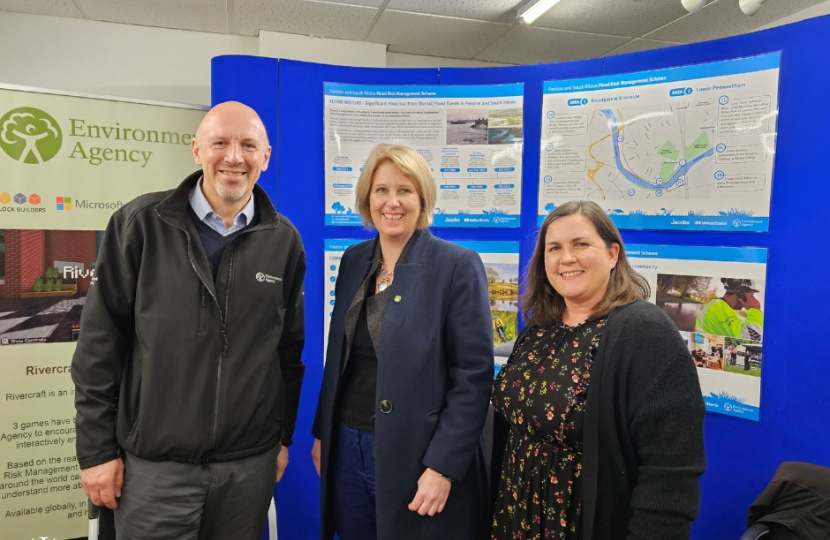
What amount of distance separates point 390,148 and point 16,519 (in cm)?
306

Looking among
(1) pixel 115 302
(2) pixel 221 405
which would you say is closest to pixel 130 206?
(1) pixel 115 302

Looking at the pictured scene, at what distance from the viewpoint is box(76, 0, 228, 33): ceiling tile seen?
11.5 ft

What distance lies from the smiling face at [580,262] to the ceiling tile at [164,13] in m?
3.15

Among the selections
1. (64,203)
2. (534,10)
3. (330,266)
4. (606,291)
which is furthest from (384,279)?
(534,10)

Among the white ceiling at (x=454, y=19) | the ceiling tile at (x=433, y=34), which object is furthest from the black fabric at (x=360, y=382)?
the ceiling tile at (x=433, y=34)

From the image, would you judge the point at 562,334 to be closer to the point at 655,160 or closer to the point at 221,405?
the point at 221,405

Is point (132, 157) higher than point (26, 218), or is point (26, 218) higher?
point (132, 157)

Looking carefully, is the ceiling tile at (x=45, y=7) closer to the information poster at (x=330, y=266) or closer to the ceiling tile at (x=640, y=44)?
the information poster at (x=330, y=266)

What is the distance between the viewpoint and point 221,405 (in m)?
1.50

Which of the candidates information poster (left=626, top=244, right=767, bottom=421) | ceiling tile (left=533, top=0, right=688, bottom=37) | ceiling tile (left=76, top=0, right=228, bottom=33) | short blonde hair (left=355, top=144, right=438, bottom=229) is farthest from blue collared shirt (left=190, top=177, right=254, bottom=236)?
ceiling tile (left=533, top=0, right=688, bottom=37)

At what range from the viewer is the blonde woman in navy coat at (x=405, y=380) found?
1.45 meters

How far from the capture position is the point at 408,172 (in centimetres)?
155

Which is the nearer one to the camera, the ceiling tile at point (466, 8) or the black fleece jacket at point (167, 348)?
the black fleece jacket at point (167, 348)

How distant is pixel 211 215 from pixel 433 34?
312 cm
